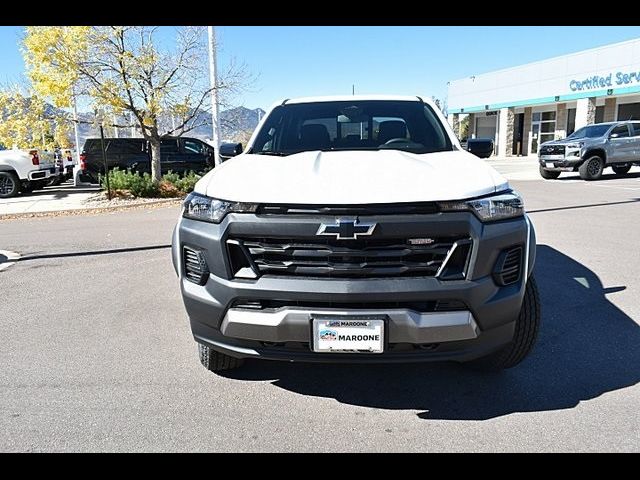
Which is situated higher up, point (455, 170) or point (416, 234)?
point (455, 170)

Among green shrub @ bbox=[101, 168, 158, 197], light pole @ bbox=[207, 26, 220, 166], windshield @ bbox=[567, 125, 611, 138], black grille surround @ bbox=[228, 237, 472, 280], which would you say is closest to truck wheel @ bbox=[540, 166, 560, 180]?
windshield @ bbox=[567, 125, 611, 138]

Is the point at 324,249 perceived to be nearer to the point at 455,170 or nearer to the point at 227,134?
the point at 455,170

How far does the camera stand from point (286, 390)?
3.08 metres

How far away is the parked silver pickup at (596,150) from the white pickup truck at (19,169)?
16.4 m

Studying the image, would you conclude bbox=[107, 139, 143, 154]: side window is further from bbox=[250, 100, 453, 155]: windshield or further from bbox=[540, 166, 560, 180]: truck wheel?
bbox=[540, 166, 560, 180]: truck wheel

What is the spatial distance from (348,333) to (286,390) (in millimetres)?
890

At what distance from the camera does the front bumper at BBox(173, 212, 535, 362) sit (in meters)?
2.40

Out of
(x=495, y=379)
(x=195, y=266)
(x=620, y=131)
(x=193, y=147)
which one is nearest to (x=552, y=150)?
(x=620, y=131)

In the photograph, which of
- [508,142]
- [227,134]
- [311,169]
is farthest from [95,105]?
[508,142]

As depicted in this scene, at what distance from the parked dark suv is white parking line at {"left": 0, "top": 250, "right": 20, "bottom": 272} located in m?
8.40

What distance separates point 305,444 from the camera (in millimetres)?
2523

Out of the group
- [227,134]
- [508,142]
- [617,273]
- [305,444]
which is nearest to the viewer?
[305,444]
